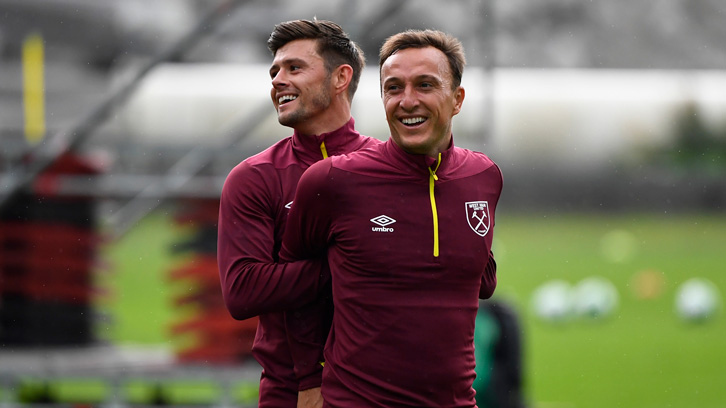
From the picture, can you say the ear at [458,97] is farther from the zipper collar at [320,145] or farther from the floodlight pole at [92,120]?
the floodlight pole at [92,120]

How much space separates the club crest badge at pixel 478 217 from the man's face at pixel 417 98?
0.15 meters

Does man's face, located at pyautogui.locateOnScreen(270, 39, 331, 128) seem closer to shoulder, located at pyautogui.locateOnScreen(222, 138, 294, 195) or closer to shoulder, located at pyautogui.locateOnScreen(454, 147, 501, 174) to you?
shoulder, located at pyautogui.locateOnScreen(222, 138, 294, 195)

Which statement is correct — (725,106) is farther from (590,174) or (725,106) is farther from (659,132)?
(590,174)

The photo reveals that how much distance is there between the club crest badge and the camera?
239cm

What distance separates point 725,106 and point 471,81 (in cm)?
1871

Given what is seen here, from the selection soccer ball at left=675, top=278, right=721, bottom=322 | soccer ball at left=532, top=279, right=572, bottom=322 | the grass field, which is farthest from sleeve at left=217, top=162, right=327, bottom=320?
soccer ball at left=675, top=278, right=721, bottom=322

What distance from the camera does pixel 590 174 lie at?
1484 inches

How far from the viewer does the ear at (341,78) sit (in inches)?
107

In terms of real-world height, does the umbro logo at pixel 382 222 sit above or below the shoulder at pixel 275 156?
below

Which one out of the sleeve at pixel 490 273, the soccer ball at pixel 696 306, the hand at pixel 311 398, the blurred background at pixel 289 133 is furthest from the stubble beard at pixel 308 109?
the soccer ball at pixel 696 306

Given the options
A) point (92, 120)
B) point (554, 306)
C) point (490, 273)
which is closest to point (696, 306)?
point (554, 306)

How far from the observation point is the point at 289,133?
21109 millimetres

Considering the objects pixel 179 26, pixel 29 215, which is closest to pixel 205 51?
pixel 179 26

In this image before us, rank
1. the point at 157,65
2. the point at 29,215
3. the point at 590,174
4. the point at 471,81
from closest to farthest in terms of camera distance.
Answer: the point at 157,65 → the point at 29,215 → the point at 471,81 → the point at 590,174
